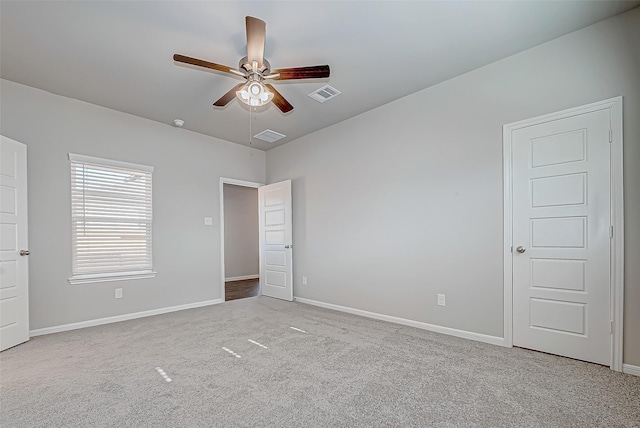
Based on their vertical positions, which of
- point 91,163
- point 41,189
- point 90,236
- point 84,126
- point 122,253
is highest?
point 84,126

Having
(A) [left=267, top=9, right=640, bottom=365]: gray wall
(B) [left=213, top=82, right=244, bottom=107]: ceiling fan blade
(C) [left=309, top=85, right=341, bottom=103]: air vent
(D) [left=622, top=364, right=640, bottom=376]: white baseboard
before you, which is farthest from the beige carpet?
(C) [left=309, top=85, right=341, bottom=103]: air vent

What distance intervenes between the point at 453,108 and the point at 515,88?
1.89 ft

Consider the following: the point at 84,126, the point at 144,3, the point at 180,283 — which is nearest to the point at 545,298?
the point at 144,3

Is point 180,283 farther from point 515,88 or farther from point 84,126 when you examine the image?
point 515,88

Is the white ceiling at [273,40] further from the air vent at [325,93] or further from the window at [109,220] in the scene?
the window at [109,220]

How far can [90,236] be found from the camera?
12.2ft

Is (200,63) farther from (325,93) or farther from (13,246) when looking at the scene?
(13,246)

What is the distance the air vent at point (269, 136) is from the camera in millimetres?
4714

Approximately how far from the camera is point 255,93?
8.09 ft

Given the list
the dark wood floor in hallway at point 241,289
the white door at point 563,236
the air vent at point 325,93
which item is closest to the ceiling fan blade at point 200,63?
the air vent at point 325,93

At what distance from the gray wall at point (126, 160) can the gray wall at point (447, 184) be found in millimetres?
1760

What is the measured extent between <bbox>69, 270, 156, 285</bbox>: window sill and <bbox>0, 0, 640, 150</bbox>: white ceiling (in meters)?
2.21

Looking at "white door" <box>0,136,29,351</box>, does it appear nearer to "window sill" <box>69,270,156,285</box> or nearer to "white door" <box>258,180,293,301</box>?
"window sill" <box>69,270,156,285</box>

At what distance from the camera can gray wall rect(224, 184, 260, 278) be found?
24.5 ft
